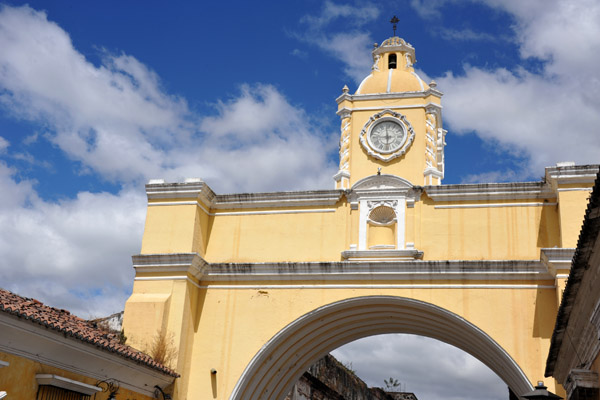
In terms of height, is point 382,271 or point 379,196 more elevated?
point 379,196

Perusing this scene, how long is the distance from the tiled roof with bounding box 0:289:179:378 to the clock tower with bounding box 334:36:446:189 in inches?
215

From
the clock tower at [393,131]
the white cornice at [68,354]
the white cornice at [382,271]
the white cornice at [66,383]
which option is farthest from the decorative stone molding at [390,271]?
the white cornice at [66,383]

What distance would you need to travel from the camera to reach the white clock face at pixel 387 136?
14586 mm

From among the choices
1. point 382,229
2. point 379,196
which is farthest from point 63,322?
point 379,196

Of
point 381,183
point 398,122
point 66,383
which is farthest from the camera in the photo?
point 398,122

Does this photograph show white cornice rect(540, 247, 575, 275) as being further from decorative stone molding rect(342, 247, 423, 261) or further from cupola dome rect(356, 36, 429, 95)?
cupola dome rect(356, 36, 429, 95)

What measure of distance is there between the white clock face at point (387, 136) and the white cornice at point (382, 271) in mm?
2291

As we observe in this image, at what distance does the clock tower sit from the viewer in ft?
47.1

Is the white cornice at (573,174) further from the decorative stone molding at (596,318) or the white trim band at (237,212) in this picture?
the decorative stone molding at (596,318)

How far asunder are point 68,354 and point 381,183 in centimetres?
682

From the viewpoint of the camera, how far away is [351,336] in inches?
610

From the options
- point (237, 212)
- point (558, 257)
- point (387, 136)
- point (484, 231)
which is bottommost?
point (558, 257)

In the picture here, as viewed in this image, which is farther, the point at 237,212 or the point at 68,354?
the point at 237,212

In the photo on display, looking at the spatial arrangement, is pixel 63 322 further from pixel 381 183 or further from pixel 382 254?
pixel 381 183
